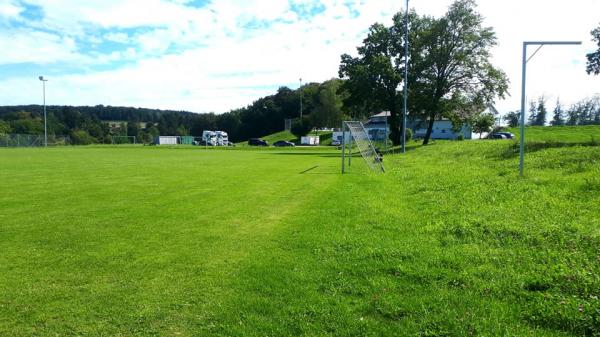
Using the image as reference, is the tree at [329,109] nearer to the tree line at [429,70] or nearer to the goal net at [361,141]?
the tree line at [429,70]

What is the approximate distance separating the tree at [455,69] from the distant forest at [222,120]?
5314 centimetres

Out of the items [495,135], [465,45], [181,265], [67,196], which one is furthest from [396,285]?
[495,135]

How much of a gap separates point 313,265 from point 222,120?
14028 cm

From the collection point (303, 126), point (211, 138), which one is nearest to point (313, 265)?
point (211, 138)

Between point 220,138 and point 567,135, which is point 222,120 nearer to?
point 220,138

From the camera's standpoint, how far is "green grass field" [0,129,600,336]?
4246mm

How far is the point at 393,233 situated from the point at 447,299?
3.01 metres

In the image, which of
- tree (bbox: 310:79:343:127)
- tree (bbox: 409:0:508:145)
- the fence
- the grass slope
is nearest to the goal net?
the grass slope

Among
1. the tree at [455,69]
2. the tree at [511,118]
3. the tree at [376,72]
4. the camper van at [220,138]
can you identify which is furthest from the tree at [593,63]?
the camper van at [220,138]

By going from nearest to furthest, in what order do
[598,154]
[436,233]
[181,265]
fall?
1. [181,265]
2. [436,233]
3. [598,154]

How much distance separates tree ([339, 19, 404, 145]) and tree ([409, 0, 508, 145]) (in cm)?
248

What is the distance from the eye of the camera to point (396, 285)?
16.8ft

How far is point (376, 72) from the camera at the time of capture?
4469 cm

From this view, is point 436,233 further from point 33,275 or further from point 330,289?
point 33,275
